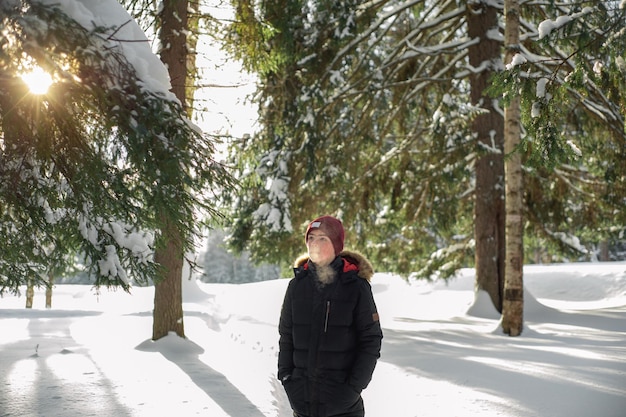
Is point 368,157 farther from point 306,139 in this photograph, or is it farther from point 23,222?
point 23,222

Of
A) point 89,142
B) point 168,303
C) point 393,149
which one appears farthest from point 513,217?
point 89,142

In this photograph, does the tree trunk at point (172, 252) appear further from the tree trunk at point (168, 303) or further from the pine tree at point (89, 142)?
the pine tree at point (89, 142)

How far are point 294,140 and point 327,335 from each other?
1062 cm

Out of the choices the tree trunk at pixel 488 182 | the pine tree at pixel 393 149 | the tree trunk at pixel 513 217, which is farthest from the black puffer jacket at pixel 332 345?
the tree trunk at pixel 488 182

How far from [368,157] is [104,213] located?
11.3 metres

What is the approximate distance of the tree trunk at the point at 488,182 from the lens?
12133 mm

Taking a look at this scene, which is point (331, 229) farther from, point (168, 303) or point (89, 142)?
point (168, 303)

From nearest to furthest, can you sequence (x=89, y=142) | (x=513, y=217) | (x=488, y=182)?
(x=89, y=142) → (x=513, y=217) → (x=488, y=182)

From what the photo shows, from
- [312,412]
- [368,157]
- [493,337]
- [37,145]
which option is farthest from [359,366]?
[368,157]

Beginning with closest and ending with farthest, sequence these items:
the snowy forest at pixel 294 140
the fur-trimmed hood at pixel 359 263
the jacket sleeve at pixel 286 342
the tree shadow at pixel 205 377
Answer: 1. the jacket sleeve at pixel 286 342
2. the fur-trimmed hood at pixel 359 263
3. the snowy forest at pixel 294 140
4. the tree shadow at pixel 205 377

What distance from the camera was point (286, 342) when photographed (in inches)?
123

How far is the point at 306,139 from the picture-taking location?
12.6 metres

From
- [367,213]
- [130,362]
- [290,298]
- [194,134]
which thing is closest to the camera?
[290,298]

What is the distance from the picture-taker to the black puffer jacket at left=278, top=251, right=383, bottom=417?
9.60 ft
